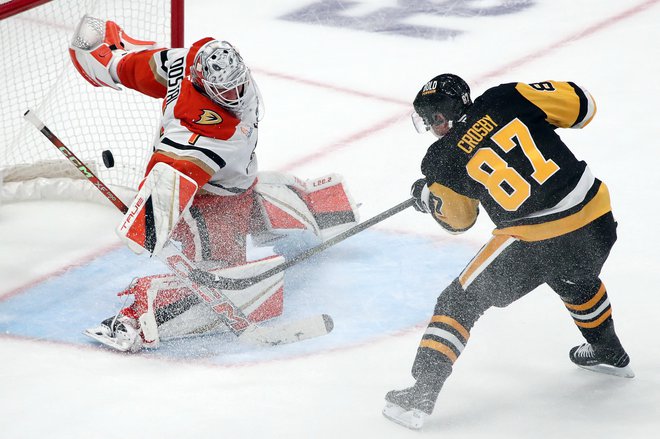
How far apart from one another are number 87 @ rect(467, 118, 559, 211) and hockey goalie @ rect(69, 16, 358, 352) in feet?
2.64

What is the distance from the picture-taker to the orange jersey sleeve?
3.45 m

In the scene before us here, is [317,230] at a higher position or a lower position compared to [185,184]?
lower

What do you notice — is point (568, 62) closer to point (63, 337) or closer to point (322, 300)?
point (322, 300)

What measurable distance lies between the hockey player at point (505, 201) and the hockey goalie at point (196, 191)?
0.63 metres

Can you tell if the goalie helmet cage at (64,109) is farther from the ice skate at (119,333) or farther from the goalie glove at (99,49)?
the ice skate at (119,333)

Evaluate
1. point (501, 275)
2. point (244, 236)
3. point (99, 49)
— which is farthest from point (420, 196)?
point (99, 49)

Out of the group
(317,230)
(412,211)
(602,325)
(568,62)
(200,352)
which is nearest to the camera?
(602,325)

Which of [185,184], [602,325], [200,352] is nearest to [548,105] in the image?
[602,325]

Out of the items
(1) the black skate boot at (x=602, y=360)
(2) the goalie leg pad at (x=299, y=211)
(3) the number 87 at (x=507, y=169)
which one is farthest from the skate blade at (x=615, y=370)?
(2) the goalie leg pad at (x=299, y=211)

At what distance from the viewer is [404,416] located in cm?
265

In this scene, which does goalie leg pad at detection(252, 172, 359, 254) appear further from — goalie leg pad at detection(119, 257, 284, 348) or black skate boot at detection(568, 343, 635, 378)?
black skate boot at detection(568, 343, 635, 378)

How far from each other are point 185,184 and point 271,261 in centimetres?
45

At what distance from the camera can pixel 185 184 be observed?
2.90 metres

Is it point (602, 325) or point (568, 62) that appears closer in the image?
point (602, 325)
